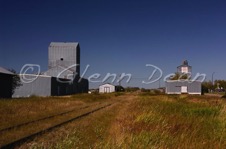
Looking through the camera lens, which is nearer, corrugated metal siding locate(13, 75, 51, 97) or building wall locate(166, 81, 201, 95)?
corrugated metal siding locate(13, 75, 51, 97)

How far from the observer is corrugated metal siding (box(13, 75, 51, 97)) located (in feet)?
163

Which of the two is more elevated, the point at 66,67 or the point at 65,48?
the point at 65,48

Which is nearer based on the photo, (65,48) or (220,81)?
(65,48)

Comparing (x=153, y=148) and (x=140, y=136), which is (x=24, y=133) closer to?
(x=140, y=136)

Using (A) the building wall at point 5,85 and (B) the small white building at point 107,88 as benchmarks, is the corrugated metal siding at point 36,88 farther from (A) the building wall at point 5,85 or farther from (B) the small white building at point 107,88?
(B) the small white building at point 107,88

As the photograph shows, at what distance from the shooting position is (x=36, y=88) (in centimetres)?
5012

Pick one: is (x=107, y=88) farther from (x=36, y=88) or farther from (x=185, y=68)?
(x=36, y=88)

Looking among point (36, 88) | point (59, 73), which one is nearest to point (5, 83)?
point (36, 88)

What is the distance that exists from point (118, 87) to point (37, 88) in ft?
181

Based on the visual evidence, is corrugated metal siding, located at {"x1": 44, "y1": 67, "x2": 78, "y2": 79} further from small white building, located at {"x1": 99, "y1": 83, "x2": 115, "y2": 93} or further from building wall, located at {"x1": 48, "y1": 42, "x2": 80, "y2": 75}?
small white building, located at {"x1": 99, "y1": 83, "x2": 115, "y2": 93}

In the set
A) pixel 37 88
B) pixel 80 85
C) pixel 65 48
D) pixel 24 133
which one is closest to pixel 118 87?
pixel 80 85

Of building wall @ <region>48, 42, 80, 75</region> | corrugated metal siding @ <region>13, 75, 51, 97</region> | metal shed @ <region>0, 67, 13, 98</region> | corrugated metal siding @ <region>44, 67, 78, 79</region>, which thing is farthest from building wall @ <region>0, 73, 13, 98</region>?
building wall @ <region>48, 42, 80, 75</region>

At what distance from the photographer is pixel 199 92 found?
74500 mm

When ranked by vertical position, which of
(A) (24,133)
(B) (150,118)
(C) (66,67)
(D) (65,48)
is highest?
(D) (65,48)
